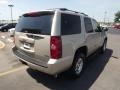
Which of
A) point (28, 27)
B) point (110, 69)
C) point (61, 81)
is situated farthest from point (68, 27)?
point (110, 69)

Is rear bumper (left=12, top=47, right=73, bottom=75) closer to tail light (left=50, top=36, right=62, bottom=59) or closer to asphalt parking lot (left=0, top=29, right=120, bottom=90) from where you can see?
tail light (left=50, top=36, right=62, bottom=59)

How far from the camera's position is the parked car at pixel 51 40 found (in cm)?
411

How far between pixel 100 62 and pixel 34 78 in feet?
11.2

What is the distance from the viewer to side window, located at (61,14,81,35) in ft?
14.3

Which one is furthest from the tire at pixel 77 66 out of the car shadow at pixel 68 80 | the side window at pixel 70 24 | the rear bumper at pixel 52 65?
the side window at pixel 70 24

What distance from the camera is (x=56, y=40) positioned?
13.3ft

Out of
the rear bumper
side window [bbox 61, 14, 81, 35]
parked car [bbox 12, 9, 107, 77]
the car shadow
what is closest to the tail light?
parked car [bbox 12, 9, 107, 77]

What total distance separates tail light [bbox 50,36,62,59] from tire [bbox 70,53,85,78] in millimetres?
1054

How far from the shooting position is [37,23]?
177 inches

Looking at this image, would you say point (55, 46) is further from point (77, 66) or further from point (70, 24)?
point (77, 66)

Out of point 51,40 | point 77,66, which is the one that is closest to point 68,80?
point 77,66

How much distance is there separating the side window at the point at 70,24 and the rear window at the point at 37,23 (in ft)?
→ 1.20

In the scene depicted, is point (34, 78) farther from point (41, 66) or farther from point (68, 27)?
point (68, 27)

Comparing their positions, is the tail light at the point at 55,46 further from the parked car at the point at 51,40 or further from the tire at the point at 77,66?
the tire at the point at 77,66
